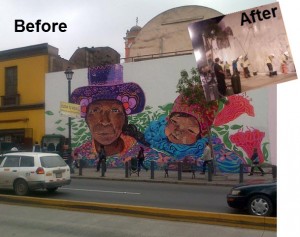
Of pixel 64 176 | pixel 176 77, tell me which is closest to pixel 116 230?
pixel 64 176

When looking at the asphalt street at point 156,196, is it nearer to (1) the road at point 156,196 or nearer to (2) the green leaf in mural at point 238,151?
(1) the road at point 156,196

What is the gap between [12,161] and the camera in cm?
1309

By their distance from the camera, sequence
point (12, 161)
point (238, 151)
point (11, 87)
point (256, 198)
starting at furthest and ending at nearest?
1. point (11, 87)
2. point (238, 151)
3. point (12, 161)
4. point (256, 198)

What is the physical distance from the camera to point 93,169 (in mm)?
24094

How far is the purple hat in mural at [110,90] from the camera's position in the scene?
23.8 meters

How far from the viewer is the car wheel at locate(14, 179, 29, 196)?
12.6 metres

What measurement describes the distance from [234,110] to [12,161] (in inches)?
480

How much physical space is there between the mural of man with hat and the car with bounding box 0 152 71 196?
1076 cm

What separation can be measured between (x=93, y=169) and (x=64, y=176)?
431 inches

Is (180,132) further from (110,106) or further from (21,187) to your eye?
(21,187)

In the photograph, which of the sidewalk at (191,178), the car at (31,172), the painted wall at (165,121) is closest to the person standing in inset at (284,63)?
the car at (31,172)

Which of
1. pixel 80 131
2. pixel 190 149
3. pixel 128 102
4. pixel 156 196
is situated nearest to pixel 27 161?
pixel 156 196

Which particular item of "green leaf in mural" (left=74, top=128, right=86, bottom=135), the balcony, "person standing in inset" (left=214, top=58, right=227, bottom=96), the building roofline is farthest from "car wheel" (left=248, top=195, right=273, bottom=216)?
the balcony

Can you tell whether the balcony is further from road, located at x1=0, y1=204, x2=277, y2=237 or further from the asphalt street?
road, located at x1=0, y1=204, x2=277, y2=237
